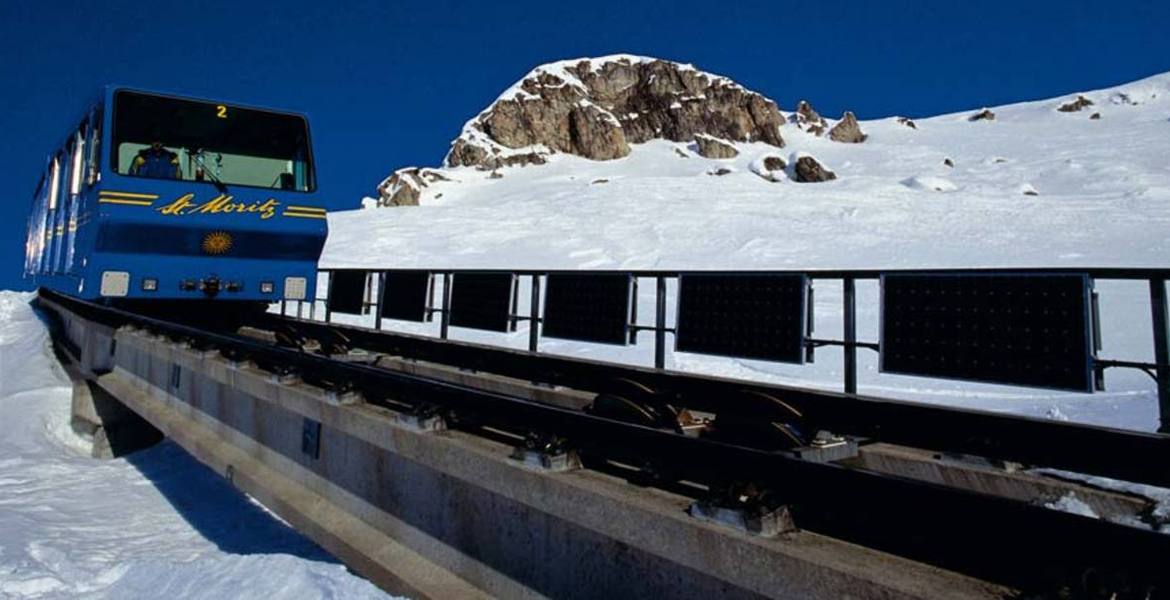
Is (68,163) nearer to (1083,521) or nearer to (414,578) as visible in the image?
(414,578)

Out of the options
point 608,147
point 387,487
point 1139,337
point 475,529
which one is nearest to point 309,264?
point 387,487

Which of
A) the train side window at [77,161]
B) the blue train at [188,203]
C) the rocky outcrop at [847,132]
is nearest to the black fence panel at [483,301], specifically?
the blue train at [188,203]

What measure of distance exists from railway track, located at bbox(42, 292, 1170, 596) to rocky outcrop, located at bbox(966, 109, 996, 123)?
13185 cm

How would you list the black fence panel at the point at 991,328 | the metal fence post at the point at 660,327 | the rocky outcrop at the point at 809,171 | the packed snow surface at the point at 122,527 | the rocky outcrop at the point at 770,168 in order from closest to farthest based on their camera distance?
the packed snow surface at the point at 122,527
the black fence panel at the point at 991,328
the metal fence post at the point at 660,327
the rocky outcrop at the point at 809,171
the rocky outcrop at the point at 770,168

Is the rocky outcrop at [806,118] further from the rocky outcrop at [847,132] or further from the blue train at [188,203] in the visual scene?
the blue train at [188,203]

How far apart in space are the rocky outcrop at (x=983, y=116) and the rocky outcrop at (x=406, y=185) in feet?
276

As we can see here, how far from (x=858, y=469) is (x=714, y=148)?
11032 cm

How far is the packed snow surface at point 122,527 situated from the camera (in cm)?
401

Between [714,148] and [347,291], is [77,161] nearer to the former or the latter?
[347,291]

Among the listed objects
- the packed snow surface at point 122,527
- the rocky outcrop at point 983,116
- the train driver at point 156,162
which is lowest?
the packed snow surface at point 122,527

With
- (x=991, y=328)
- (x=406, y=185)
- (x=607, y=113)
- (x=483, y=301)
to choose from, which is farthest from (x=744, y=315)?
(x=607, y=113)

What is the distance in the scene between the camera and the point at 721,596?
7.73 feet

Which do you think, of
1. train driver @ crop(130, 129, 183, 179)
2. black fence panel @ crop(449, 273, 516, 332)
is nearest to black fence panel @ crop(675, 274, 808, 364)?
black fence panel @ crop(449, 273, 516, 332)

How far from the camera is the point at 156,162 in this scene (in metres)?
9.75
